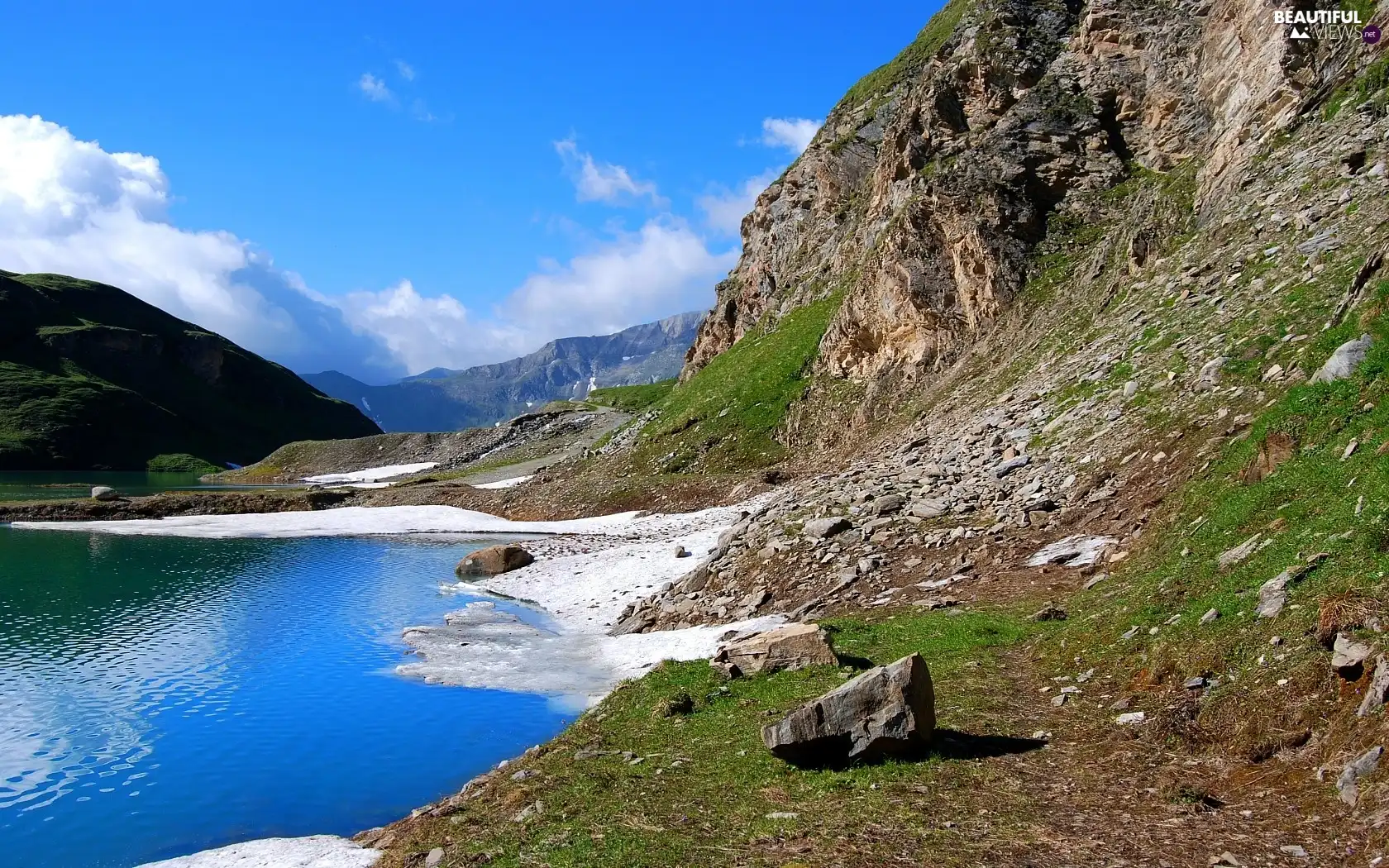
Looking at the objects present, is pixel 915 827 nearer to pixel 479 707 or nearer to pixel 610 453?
pixel 479 707

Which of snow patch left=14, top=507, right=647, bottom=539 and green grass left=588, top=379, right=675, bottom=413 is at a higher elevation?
green grass left=588, top=379, right=675, bottom=413

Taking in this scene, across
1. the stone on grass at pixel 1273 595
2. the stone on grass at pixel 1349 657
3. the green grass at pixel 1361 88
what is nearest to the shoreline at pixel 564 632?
the stone on grass at pixel 1349 657

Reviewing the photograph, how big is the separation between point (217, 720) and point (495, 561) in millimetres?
20307

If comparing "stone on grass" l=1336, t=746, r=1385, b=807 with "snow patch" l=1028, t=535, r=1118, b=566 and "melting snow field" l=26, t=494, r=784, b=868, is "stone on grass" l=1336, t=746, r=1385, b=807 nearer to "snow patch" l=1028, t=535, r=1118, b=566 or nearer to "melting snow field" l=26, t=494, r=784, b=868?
"snow patch" l=1028, t=535, r=1118, b=566

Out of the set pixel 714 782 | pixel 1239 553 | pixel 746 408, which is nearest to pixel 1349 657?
pixel 1239 553

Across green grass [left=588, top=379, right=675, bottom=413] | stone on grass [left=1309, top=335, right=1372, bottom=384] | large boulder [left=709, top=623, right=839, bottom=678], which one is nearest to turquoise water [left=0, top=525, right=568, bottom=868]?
large boulder [left=709, top=623, right=839, bottom=678]

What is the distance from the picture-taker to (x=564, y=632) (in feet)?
91.2

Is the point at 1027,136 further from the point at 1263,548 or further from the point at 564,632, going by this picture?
the point at 1263,548

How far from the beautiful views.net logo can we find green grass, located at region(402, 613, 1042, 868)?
30.7m

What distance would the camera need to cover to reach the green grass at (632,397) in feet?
442

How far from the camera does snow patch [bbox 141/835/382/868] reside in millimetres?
11883

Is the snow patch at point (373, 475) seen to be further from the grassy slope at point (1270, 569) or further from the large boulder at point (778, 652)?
the grassy slope at point (1270, 569)

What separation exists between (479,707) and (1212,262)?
1095 inches

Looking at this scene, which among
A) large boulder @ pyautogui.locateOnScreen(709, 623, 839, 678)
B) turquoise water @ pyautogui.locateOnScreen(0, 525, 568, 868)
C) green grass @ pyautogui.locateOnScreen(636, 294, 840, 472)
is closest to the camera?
turquoise water @ pyautogui.locateOnScreen(0, 525, 568, 868)
